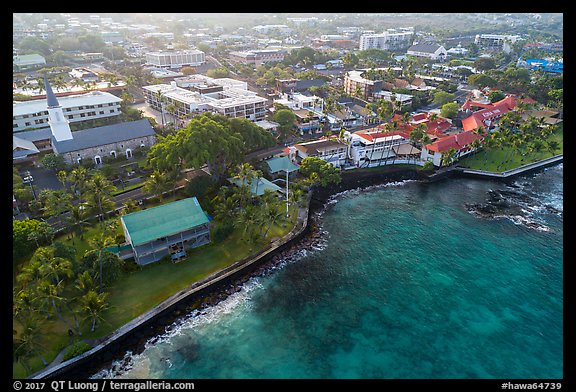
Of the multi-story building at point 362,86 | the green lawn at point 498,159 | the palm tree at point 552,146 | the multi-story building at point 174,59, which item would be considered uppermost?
the multi-story building at point 174,59

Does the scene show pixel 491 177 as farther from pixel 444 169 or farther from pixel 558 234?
pixel 558 234

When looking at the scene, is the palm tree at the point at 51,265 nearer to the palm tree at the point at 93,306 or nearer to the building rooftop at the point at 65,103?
the palm tree at the point at 93,306

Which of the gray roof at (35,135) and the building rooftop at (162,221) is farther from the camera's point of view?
the gray roof at (35,135)

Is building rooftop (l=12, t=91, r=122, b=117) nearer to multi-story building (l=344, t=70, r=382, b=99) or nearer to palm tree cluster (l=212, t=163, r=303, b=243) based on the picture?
palm tree cluster (l=212, t=163, r=303, b=243)

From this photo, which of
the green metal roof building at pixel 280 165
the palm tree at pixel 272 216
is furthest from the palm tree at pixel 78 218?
the green metal roof building at pixel 280 165

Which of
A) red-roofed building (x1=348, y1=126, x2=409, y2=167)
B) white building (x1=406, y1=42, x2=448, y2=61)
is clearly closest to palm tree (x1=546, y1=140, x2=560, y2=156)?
red-roofed building (x1=348, y1=126, x2=409, y2=167)

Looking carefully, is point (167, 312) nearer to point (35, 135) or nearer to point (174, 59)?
point (35, 135)

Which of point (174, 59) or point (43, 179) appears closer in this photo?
point (43, 179)

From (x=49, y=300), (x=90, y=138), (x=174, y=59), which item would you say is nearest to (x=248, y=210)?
(x=49, y=300)
